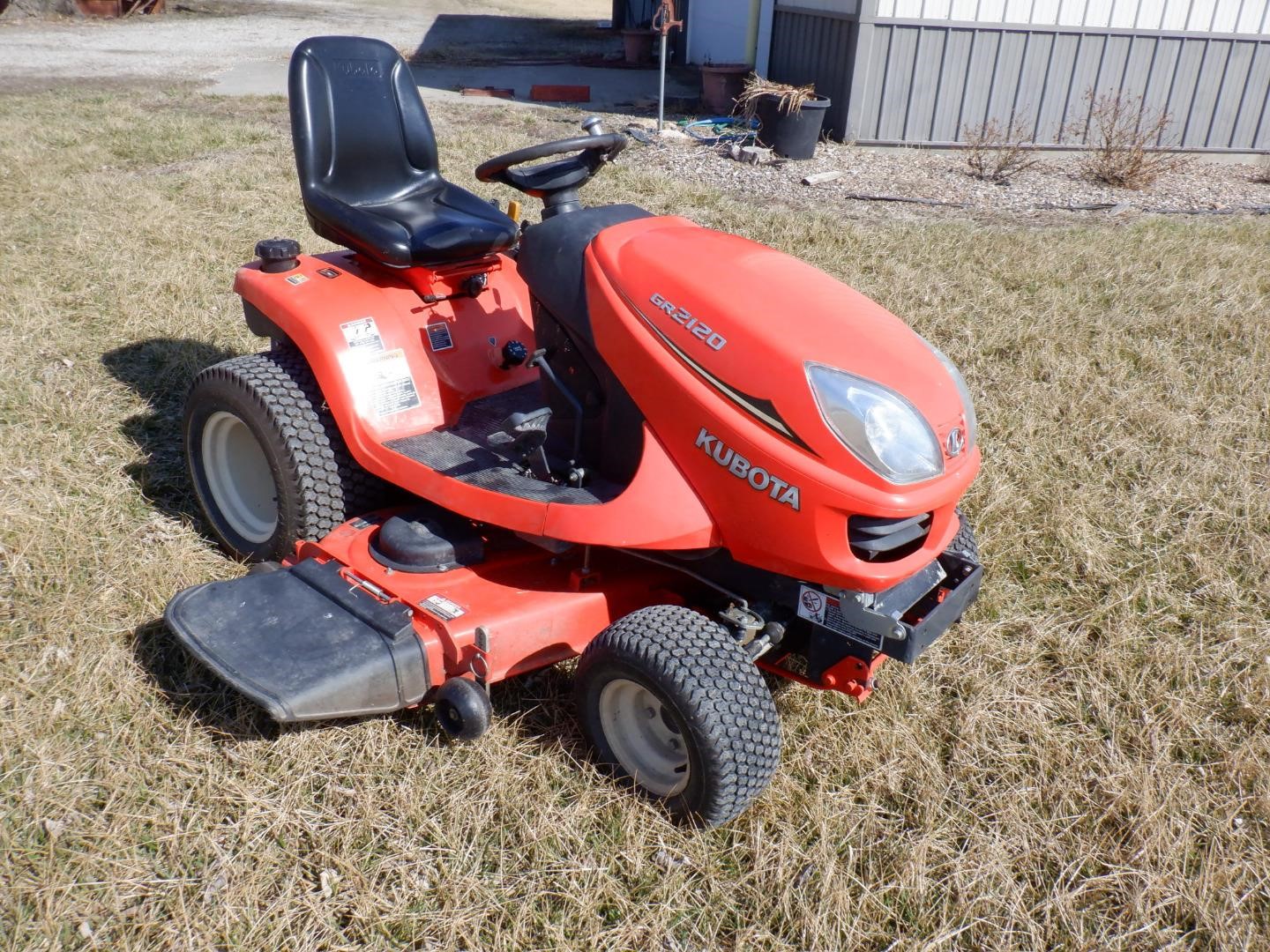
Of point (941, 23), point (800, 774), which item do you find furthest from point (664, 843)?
point (941, 23)

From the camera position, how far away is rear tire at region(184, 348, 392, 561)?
2701mm

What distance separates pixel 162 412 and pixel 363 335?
55.9 inches

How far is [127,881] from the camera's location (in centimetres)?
195

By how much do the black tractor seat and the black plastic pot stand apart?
5.21 m

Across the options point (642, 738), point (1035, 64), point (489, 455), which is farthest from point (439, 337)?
point (1035, 64)

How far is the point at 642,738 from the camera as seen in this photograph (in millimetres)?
2236

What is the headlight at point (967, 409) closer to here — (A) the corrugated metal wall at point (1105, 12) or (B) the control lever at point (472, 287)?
(B) the control lever at point (472, 287)

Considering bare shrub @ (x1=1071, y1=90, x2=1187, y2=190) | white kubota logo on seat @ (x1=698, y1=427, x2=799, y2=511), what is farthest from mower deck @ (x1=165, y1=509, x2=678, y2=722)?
bare shrub @ (x1=1071, y1=90, x2=1187, y2=190)

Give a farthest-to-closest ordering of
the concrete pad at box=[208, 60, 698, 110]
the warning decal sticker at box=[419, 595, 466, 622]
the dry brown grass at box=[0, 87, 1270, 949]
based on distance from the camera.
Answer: the concrete pad at box=[208, 60, 698, 110], the warning decal sticker at box=[419, 595, 466, 622], the dry brown grass at box=[0, 87, 1270, 949]

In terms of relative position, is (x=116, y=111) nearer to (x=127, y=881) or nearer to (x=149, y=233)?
(x=149, y=233)

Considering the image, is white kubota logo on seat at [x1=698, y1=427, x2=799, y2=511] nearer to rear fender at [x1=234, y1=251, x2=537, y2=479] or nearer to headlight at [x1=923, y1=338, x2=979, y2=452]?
headlight at [x1=923, y1=338, x2=979, y2=452]

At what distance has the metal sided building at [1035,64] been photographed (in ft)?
27.3

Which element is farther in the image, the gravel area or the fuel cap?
the gravel area

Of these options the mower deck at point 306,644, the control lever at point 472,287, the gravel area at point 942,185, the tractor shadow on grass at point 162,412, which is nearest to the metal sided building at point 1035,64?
the gravel area at point 942,185
